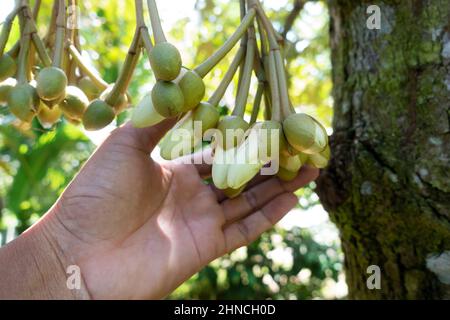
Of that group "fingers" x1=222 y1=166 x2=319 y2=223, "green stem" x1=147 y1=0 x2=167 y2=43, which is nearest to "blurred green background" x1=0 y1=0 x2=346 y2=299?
"fingers" x1=222 y1=166 x2=319 y2=223

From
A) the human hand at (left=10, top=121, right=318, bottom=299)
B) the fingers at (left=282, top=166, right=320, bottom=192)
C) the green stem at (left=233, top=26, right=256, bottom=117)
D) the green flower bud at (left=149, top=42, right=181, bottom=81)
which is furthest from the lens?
the fingers at (left=282, top=166, right=320, bottom=192)

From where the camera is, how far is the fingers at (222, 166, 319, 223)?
50.8 inches

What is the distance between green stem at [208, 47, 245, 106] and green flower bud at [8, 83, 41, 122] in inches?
11.5

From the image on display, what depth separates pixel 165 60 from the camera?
731 millimetres

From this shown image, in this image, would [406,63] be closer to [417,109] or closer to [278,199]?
[417,109]

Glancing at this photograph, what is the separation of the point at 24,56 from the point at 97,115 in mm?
161

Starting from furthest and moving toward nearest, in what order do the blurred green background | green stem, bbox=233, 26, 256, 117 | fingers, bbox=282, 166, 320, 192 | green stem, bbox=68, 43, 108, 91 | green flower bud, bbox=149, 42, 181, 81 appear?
the blurred green background → fingers, bbox=282, 166, 320, 192 → green stem, bbox=68, 43, 108, 91 → green stem, bbox=233, 26, 256, 117 → green flower bud, bbox=149, 42, 181, 81

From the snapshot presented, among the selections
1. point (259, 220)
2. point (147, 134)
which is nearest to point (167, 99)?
point (147, 134)

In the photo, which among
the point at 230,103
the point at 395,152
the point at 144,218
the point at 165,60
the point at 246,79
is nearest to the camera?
the point at 165,60

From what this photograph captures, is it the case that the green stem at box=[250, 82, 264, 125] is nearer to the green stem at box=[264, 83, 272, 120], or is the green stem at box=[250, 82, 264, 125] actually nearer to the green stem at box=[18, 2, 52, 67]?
the green stem at box=[264, 83, 272, 120]

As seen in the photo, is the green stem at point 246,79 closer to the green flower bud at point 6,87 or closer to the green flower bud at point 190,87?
the green flower bud at point 190,87

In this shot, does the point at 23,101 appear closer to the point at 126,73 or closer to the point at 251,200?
the point at 126,73
